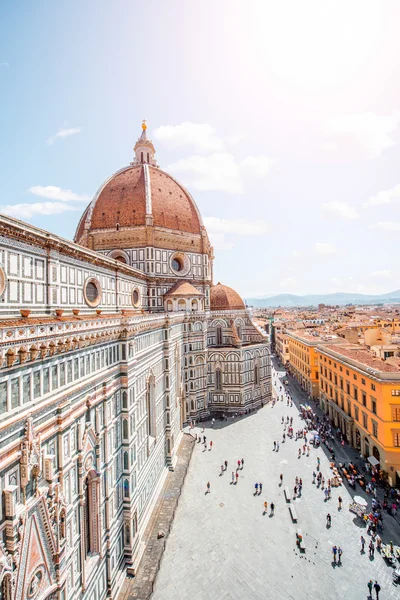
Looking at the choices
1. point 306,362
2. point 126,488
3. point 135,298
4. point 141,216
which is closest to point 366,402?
point 306,362

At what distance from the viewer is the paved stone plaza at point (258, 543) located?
48.4ft

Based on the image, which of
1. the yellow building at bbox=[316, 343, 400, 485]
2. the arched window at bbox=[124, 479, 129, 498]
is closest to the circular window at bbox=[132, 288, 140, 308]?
the arched window at bbox=[124, 479, 129, 498]

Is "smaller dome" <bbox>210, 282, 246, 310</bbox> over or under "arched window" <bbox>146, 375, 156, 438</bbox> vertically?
over

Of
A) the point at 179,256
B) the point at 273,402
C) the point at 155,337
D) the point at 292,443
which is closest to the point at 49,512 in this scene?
the point at 155,337

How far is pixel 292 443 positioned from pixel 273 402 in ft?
36.8

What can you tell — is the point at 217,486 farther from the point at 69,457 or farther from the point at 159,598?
the point at 69,457

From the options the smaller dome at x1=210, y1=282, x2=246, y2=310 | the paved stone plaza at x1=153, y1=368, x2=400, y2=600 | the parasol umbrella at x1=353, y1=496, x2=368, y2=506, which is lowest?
the paved stone plaza at x1=153, y1=368, x2=400, y2=600

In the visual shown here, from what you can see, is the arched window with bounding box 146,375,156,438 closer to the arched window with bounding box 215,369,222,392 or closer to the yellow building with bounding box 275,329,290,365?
the arched window with bounding box 215,369,222,392

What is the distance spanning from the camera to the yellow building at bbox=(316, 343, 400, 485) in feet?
76.4

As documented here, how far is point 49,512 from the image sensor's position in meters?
9.77

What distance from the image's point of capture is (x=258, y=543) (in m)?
17.4

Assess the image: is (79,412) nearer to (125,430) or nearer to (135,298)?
(125,430)

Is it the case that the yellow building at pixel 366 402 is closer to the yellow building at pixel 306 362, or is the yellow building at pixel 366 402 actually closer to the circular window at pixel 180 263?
the yellow building at pixel 306 362

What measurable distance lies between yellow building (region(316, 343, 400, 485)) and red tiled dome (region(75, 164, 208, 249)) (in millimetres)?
21024
